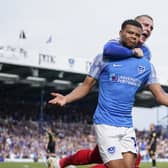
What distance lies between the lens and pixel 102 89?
5234mm

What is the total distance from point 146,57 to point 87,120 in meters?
44.9

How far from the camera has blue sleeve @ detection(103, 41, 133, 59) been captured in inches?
202

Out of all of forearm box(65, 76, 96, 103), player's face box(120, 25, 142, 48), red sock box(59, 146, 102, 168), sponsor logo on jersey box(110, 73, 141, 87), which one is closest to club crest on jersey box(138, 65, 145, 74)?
sponsor logo on jersey box(110, 73, 141, 87)

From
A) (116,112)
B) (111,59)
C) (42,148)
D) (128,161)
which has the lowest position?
(42,148)

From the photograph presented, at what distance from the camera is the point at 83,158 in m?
6.34

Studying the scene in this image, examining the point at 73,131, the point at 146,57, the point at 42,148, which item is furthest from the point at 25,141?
the point at 146,57

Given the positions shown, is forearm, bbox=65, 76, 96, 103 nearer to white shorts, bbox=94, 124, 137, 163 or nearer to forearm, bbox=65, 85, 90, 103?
forearm, bbox=65, 85, 90, 103

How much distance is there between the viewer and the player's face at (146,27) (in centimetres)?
544

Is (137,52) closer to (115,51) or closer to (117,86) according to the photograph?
(115,51)

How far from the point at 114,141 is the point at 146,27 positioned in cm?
128

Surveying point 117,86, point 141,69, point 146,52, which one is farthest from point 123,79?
point 146,52

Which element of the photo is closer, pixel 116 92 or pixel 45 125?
pixel 116 92

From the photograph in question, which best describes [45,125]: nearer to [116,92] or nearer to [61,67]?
[61,67]

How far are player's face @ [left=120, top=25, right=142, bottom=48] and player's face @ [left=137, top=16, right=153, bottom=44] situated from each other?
8.5 inches
